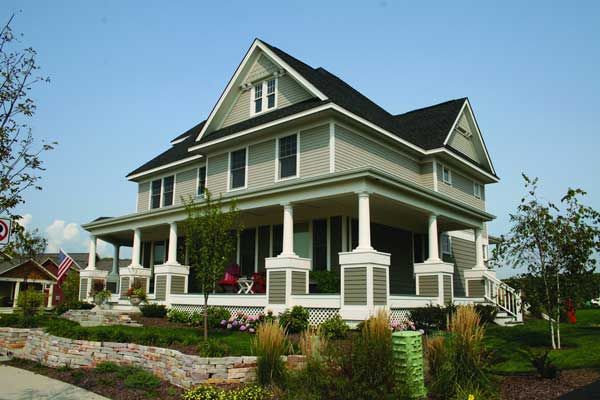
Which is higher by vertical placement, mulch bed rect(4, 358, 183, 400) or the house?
the house

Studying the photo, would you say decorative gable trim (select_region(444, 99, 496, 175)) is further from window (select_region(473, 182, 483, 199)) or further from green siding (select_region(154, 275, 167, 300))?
green siding (select_region(154, 275, 167, 300))

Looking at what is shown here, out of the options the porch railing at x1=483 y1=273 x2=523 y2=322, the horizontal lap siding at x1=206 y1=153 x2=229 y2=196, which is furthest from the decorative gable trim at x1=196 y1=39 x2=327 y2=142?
the porch railing at x1=483 y1=273 x2=523 y2=322

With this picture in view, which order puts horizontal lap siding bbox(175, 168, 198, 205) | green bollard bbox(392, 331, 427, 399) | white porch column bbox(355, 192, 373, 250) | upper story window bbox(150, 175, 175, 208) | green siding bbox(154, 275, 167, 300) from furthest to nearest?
upper story window bbox(150, 175, 175, 208), horizontal lap siding bbox(175, 168, 198, 205), green siding bbox(154, 275, 167, 300), white porch column bbox(355, 192, 373, 250), green bollard bbox(392, 331, 427, 399)

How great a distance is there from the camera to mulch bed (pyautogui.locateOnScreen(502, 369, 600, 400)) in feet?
24.8

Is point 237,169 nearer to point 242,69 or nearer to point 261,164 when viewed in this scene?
point 261,164

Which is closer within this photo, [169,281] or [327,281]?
[327,281]

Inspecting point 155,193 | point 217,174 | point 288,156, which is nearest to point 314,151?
point 288,156

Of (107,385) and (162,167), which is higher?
(162,167)

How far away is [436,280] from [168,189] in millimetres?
13784

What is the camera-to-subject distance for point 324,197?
1453 centimetres

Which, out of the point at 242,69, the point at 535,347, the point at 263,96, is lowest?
the point at 535,347

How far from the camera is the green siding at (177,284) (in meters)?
18.6

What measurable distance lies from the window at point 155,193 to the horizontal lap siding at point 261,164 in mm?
7689

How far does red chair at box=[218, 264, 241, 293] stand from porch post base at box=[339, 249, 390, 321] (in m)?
5.36
